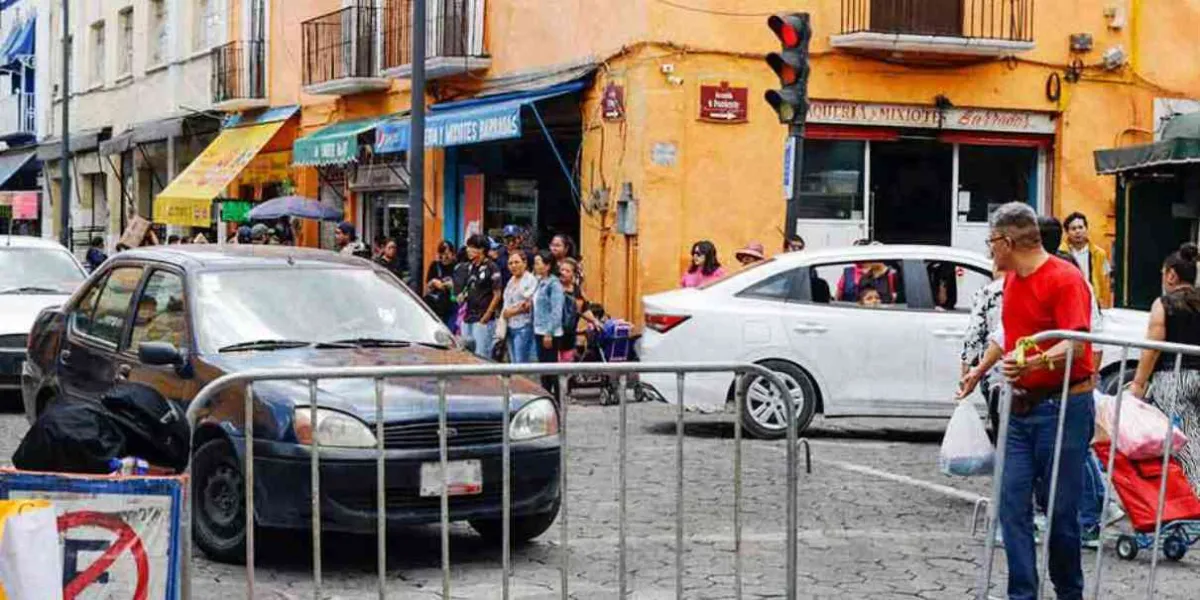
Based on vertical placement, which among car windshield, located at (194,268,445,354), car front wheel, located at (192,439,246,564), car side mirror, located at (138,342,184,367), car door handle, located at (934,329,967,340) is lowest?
car front wheel, located at (192,439,246,564)

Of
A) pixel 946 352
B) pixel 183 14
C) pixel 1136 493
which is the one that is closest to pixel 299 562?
pixel 1136 493

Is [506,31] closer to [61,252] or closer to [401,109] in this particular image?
[401,109]

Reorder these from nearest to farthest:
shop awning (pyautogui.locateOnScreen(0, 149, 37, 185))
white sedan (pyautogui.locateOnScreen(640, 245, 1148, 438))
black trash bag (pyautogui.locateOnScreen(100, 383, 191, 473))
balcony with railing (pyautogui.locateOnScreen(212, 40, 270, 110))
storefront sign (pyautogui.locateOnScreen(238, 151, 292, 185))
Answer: black trash bag (pyautogui.locateOnScreen(100, 383, 191, 473)) → white sedan (pyautogui.locateOnScreen(640, 245, 1148, 438)) → storefront sign (pyautogui.locateOnScreen(238, 151, 292, 185)) → balcony with railing (pyautogui.locateOnScreen(212, 40, 270, 110)) → shop awning (pyautogui.locateOnScreen(0, 149, 37, 185))

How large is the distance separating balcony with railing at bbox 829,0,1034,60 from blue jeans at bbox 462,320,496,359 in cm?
583

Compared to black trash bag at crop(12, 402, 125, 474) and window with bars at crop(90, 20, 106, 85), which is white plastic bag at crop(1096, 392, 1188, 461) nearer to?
black trash bag at crop(12, 402, 125, 474)

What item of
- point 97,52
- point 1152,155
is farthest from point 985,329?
point 97,52

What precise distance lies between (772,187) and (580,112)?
2.67m

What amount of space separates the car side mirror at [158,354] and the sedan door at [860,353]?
6126mm

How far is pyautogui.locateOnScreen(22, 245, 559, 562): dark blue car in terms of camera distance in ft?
19.8

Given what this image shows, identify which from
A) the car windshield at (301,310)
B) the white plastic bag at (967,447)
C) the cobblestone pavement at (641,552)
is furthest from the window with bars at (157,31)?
the white plastic bag at (967,447)

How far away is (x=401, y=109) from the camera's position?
24.9 meters

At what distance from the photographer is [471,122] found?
67.9ft

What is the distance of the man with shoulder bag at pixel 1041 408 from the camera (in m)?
7.01

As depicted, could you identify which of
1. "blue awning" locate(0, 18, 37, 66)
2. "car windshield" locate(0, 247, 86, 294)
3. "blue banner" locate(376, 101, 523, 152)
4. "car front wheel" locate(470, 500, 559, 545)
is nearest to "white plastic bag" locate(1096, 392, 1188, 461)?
"car front wheel" locate(470, 500, 559, 545)
